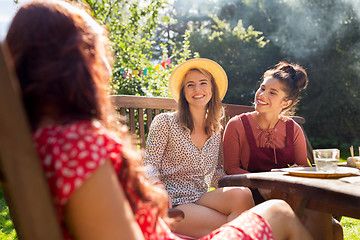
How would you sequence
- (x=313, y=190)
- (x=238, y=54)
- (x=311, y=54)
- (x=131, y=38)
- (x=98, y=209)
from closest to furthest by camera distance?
(x=98, y=209) < (x=313, y=190) < (x=131, y=38) < (x=311, y=54) < (x=238, y=54)

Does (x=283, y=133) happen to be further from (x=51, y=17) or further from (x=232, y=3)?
(x=232, y=3)

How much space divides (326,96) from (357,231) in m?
10.2

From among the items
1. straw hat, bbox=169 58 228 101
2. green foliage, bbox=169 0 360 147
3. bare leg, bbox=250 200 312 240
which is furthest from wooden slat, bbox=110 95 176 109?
green foliage, bbox=169 0 360 147

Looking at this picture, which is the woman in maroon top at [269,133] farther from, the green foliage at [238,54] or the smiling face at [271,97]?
the green foliage at [238,54]

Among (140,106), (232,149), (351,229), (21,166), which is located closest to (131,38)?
(140,106)

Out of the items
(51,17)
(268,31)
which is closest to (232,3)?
(268,31)

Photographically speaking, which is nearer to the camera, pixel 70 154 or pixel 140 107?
pixel 70 154

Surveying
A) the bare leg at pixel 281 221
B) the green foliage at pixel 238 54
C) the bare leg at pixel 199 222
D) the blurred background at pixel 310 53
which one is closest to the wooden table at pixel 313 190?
the bare leg at pixel 281 221

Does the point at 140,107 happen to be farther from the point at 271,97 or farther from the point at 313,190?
the point at 313,190

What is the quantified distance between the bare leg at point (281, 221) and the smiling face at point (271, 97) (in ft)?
5.43

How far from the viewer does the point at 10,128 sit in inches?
24.5

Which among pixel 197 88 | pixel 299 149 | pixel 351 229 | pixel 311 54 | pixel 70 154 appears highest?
pixel 311 54

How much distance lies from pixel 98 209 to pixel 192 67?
2.12 m

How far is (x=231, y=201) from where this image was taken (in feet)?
6.98
